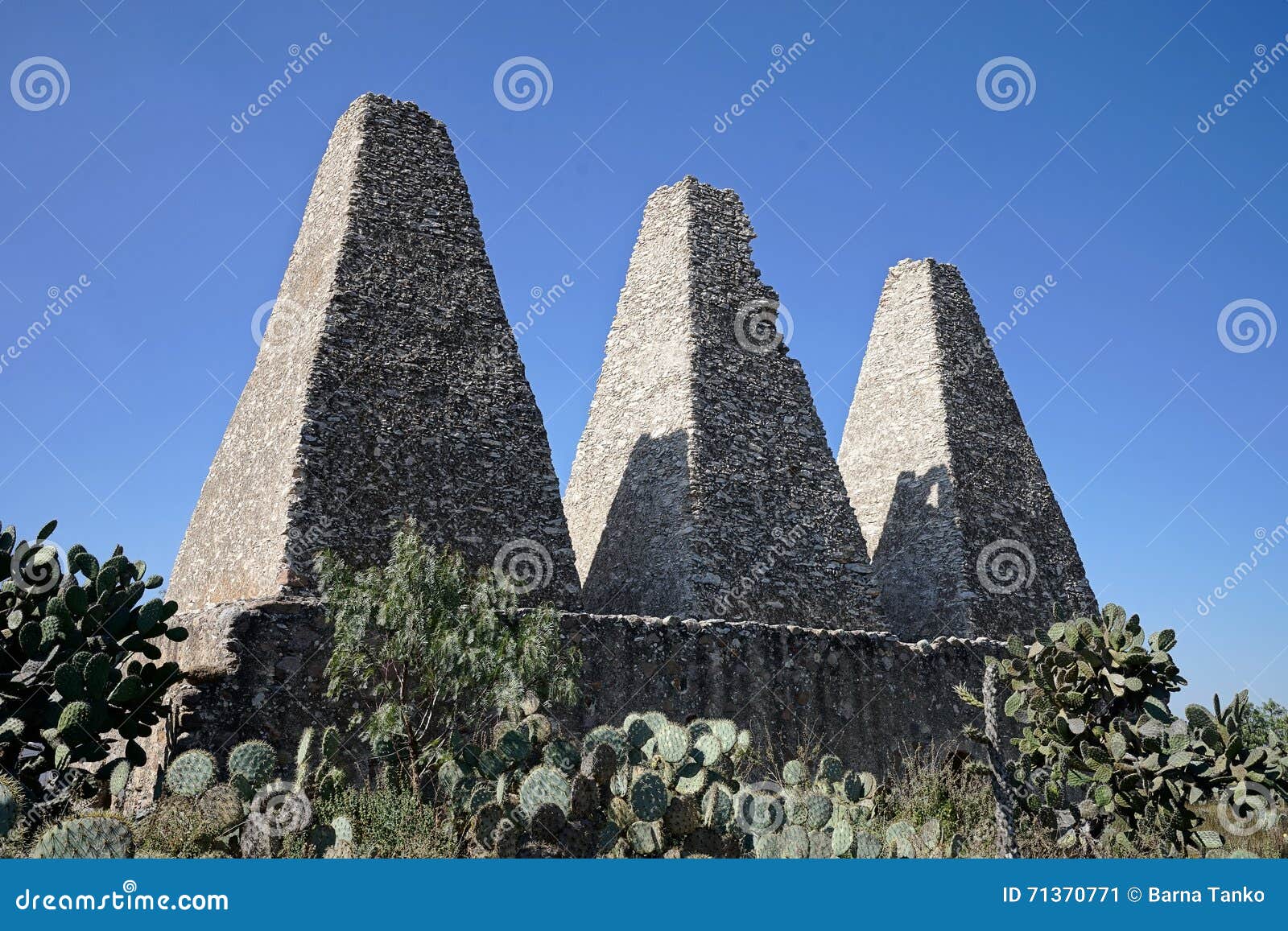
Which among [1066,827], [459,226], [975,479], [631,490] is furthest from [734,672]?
[975,479]

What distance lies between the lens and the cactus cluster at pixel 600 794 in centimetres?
582

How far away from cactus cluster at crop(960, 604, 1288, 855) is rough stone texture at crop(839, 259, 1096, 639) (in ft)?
22.7

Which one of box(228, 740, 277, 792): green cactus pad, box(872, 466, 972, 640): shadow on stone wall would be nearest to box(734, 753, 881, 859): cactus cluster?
box(228, 740, 277, 792): green cactus pad

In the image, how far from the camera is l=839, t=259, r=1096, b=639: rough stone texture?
16078 millimetres

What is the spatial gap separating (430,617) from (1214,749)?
6.04m

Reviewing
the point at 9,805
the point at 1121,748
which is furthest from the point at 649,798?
the point at 1121,748

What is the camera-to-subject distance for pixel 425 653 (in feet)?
25.8

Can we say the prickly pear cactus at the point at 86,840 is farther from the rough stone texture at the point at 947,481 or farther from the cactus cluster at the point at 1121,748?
the rough stone texture at the point at 947,481

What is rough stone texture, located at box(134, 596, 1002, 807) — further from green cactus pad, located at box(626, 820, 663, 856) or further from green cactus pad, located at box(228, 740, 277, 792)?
green cactus pad, located at box(626, 820, 663, 856)

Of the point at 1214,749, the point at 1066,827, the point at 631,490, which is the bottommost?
A: the point at 1066,827

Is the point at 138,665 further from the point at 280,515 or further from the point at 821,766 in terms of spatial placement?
the point at 821,766

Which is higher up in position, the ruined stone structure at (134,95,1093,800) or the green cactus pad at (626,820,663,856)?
the ruined stone structure at (134,95,1093,800)

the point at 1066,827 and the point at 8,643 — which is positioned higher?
the point at 8,643

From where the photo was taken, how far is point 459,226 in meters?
11.7
